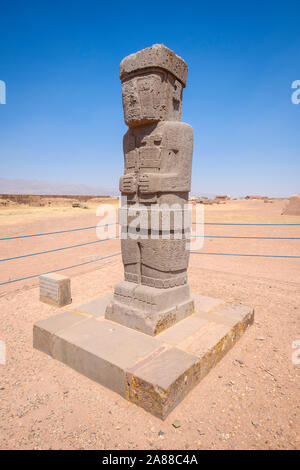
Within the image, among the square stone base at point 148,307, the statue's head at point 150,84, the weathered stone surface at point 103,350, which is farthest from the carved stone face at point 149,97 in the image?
the weathered stone surface at point 103,350

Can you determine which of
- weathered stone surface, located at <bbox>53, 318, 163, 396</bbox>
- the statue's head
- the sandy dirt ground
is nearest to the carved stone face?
the statue's head

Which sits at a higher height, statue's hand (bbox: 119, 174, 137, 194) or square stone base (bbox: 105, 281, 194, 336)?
statue's hand (bbox: 119, 174, 137, 194)

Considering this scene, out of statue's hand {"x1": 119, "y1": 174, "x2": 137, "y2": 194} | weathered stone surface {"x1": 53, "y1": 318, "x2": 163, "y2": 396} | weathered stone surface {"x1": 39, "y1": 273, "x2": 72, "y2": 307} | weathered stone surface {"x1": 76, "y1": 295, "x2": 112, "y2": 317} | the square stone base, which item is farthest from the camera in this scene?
weathered stone surface {"x1": 39, "y1": 273, "x2": 72, "y2": 307}

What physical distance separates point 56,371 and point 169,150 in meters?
2.78

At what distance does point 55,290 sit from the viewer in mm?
4711

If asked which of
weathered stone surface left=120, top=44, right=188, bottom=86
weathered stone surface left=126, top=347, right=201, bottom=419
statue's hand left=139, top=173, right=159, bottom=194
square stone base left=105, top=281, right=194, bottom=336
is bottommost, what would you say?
weathered stone surface left=126, top=347, right=201, bottom=419

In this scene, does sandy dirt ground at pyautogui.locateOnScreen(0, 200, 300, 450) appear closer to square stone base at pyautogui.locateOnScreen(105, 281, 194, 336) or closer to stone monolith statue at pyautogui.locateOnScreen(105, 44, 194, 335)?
square stone base at pyautogui.locateOnScreen(105, 281, 194, 336)

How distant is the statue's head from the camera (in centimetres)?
294

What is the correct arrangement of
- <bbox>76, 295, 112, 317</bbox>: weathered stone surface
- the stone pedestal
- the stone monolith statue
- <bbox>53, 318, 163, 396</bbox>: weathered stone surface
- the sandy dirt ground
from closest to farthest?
1. the sandy dirt ground
2. <bbox>53, 318, 163, 396</bbox>: weathered stone surface
3. the stone pedestal
4. the stone monolith statue
5. <bbox>76, 295, 112, 317</bbox>: weathered stone surface

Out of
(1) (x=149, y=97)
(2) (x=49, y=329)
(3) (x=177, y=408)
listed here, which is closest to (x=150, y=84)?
(1) (x=149, y=97)

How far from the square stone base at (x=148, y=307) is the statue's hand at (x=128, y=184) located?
1195 millimetres

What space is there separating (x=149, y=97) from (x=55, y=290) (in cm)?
343

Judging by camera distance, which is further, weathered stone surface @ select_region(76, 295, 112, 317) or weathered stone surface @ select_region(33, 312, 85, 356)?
weathered stone surface @ select_region(76, 295, 112, 317)
